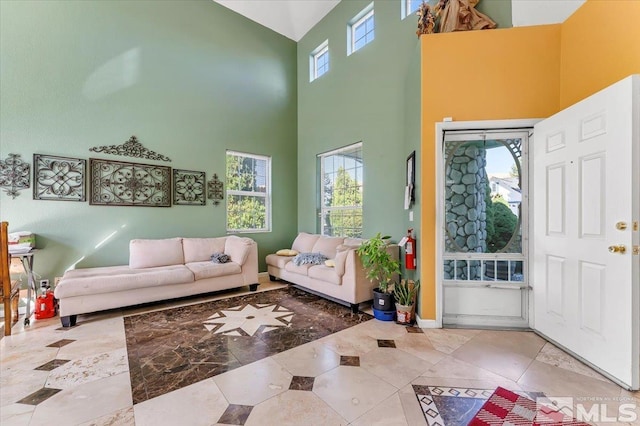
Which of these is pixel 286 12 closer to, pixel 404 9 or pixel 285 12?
pixel 285 12

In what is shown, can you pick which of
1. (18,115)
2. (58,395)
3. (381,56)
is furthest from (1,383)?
(381,56)

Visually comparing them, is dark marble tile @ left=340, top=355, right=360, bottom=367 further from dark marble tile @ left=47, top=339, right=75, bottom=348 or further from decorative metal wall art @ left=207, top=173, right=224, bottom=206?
decorative metal wall art @ left=207, top=173, right=224, bottom=206

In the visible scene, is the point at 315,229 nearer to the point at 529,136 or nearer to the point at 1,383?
the point at 529,136

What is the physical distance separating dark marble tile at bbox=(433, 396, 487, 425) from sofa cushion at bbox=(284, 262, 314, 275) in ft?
8.25

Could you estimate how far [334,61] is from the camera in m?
5.02

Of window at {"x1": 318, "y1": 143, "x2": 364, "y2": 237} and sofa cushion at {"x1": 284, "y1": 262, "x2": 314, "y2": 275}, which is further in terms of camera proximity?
window at {"x1": 318, "y1": 143, "x2": 364, "y2": 237}

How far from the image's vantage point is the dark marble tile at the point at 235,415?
1.53 meters

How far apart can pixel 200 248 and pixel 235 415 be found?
3109 millimetres

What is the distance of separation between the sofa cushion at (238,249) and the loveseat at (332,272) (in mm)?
687

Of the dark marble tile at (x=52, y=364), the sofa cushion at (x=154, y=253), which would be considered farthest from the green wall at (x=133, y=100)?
the dark marble tile at (x=52, y=364)

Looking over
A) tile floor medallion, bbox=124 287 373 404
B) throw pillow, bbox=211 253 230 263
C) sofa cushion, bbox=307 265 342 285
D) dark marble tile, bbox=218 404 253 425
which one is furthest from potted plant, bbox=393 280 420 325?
throw pillow, bbox=211 253 230 263

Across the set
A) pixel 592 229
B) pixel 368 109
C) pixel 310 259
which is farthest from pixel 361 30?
pixel 592 229

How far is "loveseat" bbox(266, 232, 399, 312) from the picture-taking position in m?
3.32

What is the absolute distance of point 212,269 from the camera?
3.82 meters
